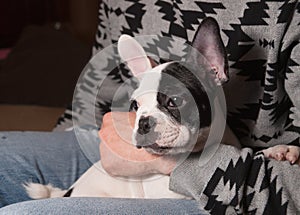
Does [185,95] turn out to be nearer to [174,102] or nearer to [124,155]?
[174,102]

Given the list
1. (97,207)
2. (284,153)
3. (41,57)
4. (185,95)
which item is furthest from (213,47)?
(41,57)

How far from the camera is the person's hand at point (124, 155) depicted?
3.25ft

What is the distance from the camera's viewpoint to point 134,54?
107 centimetres

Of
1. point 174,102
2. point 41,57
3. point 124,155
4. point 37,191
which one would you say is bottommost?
point 41,57

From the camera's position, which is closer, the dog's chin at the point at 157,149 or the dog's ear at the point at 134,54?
the dog's chin at the point at 157,149

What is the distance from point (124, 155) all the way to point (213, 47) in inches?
9.7

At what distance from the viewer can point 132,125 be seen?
1.03 metres

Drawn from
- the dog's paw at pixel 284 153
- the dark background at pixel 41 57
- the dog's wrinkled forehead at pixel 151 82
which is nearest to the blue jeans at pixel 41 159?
the dog's wrinkled forehead at pixel 151 82

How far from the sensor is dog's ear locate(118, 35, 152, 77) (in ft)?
3.47

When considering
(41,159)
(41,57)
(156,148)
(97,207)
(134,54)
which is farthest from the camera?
(41,57)

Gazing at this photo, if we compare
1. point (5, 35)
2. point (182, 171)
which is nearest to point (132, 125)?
point (182, 171)

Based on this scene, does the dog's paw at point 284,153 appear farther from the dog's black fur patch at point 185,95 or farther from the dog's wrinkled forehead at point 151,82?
the dog's wrinkled forehead at point 151,82

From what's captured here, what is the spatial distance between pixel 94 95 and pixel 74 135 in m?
0.15

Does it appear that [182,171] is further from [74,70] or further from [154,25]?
[74,70]
